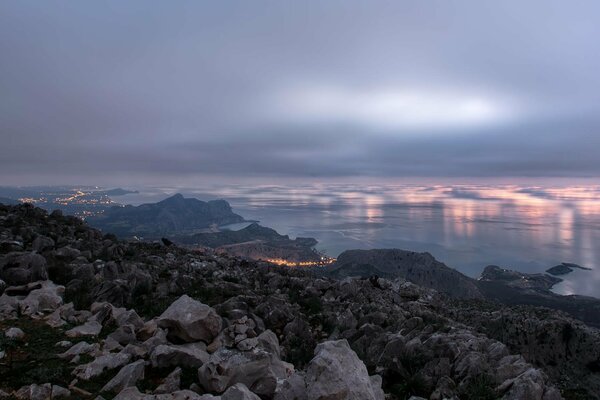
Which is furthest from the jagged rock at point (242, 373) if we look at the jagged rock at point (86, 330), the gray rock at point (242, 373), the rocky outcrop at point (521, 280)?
the rocky outcrop at point (521, 280)

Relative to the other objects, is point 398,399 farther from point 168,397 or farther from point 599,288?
point 599,288

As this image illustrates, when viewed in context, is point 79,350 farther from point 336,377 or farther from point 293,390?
point 336,377

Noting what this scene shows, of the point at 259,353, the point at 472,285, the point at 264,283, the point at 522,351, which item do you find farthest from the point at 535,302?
the point at 259,353

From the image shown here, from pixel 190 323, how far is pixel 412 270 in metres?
171

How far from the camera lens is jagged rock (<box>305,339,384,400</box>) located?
791 cm

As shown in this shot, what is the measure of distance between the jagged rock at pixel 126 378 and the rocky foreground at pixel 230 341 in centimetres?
3

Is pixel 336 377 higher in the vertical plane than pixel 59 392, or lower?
higher

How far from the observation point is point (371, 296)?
1032 inches

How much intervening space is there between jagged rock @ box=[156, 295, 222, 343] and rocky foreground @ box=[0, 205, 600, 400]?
0.04 meters

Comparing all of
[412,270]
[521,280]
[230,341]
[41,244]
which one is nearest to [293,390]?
[230,341]

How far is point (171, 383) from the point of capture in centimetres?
920

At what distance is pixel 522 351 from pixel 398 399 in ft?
64.5

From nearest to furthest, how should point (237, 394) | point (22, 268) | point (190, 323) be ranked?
point (237, 394) → point (190, 323) → point (22, 268)

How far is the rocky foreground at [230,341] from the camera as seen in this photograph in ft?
29.2
